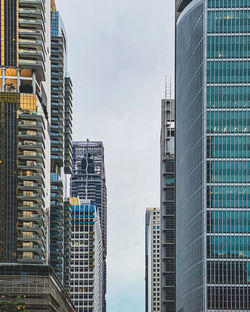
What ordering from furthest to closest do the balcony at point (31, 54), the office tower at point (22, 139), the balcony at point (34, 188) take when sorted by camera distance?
1. the balcony at point (31, 54)
2. the balcony at point (34, 188)
3. the office tower at point (22, 139)

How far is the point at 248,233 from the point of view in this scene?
181m

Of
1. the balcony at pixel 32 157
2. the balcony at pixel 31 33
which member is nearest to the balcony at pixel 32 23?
the balcony at pixel 31 33

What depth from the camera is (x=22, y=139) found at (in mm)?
170875

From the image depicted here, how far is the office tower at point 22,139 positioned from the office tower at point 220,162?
127 feet

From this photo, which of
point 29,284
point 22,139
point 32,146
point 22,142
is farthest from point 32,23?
point 29,284

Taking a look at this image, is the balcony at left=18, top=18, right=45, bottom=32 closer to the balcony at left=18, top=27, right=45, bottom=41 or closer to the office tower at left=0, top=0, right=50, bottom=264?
the office tower at left=0, top=0, right=50, bottom=264

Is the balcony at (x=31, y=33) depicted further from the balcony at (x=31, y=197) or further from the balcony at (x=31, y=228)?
the balcony at (x=31, y=228)

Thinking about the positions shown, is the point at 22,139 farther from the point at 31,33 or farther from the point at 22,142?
the point at 31,33

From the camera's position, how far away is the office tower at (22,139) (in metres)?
168

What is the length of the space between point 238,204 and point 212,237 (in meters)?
10.2

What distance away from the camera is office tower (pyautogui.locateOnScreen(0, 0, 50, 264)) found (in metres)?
168

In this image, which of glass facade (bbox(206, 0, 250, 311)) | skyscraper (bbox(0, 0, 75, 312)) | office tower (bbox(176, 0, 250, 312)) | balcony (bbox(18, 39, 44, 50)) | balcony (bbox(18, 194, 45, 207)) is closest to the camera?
skyscraper (bbox(0, 0, 75, 312))

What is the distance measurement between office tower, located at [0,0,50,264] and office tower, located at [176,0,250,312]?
38.7 metres

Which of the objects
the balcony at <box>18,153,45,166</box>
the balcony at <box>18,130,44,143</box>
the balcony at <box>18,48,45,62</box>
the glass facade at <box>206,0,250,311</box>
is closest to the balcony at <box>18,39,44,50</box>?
the balcony at <box>18,48,45,62</box>
